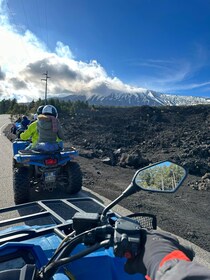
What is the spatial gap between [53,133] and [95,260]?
4396 mm

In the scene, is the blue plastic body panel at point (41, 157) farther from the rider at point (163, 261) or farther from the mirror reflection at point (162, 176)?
the rider at point (163, 261)

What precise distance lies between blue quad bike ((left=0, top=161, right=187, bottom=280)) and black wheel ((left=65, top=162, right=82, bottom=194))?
140 inches

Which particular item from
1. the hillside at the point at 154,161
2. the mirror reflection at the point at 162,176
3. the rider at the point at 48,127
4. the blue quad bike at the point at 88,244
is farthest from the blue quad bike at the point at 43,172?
the mirror reflection at the point at 162,176

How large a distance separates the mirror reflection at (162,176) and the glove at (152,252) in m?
0.43

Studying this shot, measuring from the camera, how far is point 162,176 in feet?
5.86

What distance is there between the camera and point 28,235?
6.30 ft

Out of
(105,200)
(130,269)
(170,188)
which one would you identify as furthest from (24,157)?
(130,269)

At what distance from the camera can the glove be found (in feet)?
3.40

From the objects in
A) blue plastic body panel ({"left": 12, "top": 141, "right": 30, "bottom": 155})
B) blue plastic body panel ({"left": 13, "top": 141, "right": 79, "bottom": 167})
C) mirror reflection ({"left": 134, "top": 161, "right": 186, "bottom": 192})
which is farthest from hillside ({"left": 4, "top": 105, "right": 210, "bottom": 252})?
mirror reflection ({"left": 134, "top": 161, "right": 186, "bottom": 192})

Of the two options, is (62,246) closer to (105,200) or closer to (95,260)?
(95,260)

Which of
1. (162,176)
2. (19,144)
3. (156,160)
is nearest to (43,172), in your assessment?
(19,144)

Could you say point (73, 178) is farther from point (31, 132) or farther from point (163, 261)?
point (163, 261)

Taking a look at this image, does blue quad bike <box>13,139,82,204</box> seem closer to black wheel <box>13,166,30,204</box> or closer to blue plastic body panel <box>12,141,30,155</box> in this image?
black wheel <box>13,166,30,204</box>

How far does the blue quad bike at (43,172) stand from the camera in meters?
5.41
